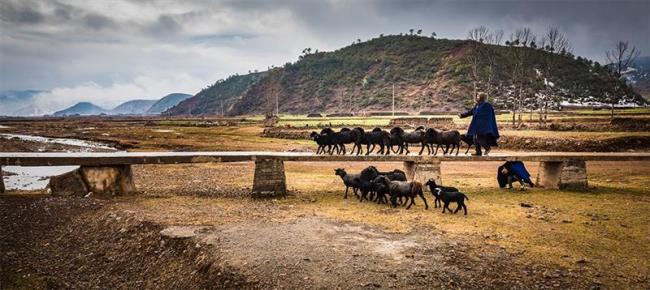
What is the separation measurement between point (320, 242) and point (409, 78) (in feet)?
408

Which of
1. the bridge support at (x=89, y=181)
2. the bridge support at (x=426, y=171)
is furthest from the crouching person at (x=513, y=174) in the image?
the bridge support at (x=89, y=181)

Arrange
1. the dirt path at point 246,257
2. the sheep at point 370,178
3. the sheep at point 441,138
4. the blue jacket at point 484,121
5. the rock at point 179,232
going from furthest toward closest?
the sheep at point 441,138 < the blue jacket at point 484,121 < the sheep at point 370,178 < the rock at point 179,232 < the dirt path at point 246,257

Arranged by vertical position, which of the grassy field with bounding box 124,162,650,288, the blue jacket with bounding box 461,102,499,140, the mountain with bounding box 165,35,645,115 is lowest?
the grassy field with bounding box 124,162,650,288

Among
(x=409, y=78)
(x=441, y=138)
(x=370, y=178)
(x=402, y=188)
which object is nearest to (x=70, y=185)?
(x=370, y=178)

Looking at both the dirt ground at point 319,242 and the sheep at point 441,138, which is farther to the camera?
the sheep at point 441,138

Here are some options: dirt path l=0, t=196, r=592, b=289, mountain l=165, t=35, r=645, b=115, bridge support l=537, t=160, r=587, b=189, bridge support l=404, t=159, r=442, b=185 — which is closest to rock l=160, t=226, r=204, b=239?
dirt path l=0, t=196, r=592, b=289

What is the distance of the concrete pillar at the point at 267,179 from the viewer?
11.6 m

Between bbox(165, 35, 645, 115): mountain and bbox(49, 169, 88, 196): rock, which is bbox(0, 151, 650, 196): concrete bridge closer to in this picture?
bbox(49, 169, 88, 196): rock

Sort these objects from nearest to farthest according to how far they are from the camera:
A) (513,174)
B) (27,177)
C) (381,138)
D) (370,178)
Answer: (370,178) → (381,138) → (513,174) → (27,177)

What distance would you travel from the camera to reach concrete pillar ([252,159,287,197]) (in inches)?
455

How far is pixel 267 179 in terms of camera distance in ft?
38.1

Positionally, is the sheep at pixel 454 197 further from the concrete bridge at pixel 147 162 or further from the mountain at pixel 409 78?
the mountain at pixel 409 78

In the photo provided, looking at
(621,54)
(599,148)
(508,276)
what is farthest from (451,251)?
(621,54)

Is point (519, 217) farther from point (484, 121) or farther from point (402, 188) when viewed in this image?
point (484, 121)
